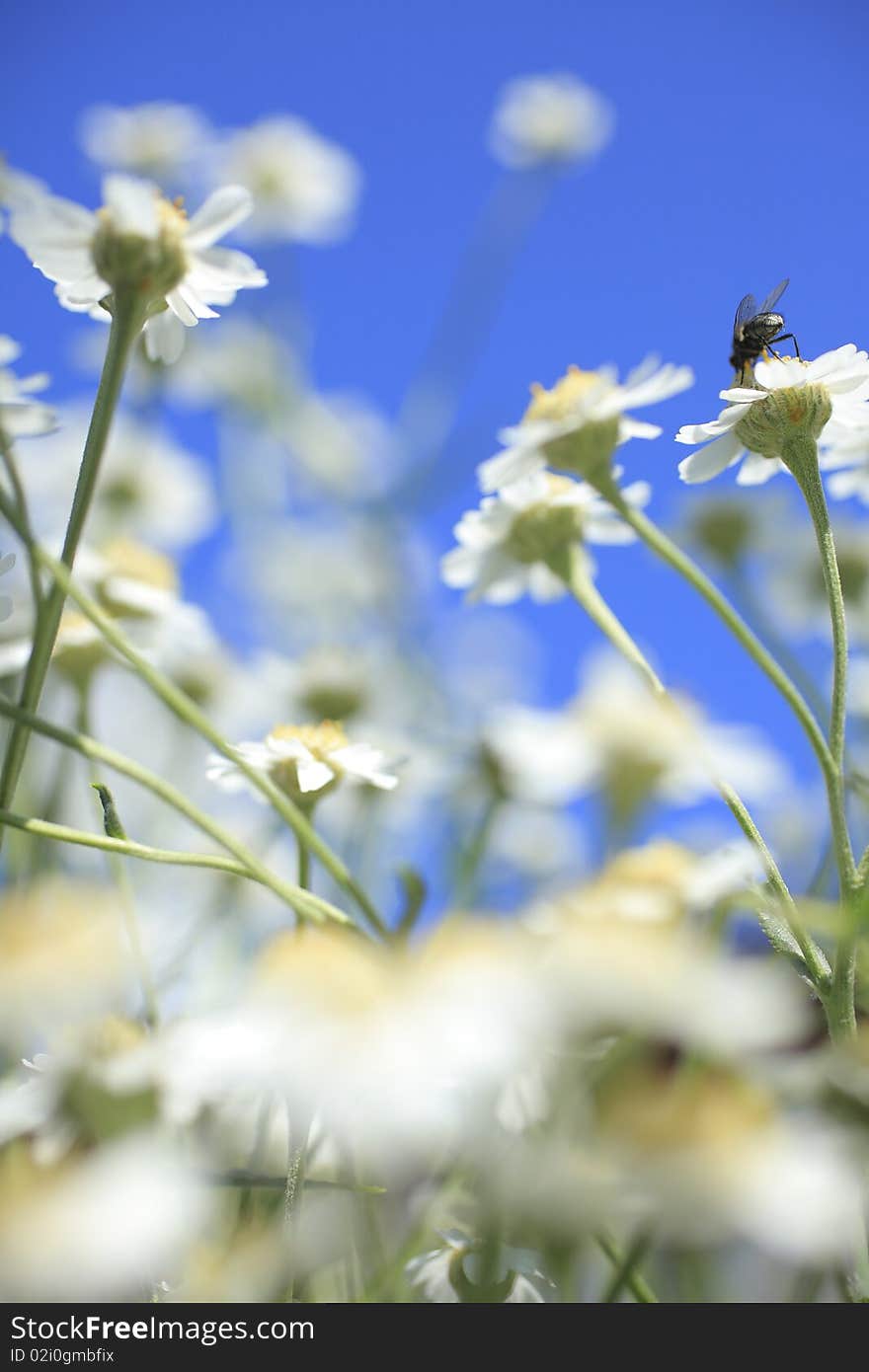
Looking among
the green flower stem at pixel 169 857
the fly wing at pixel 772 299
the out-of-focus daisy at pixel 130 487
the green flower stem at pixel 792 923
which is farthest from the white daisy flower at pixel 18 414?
the out-of-focus daisy at pixel 130 487

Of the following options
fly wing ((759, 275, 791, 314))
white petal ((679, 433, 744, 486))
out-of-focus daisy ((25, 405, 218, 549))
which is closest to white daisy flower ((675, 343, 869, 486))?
white petal ((679, 433, 744, 486))

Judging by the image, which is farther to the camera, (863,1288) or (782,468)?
(782,468)

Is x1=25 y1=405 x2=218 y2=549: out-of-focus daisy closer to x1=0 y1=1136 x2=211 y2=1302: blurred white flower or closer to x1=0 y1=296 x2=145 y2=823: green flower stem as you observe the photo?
x1=0 y1=296 x2=145 y2=823: green flower stem

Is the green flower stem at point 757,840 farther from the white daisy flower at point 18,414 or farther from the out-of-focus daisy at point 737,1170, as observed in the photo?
the white daisy flower at point 18,414

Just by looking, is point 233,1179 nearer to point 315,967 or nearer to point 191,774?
point 315,967
